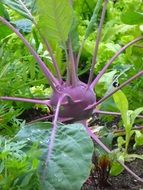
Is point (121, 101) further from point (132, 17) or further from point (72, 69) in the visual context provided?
point (132, 17)

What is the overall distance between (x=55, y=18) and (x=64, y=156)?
0.35 metres

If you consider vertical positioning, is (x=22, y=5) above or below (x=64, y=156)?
above

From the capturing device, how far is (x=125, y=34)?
2055 mm

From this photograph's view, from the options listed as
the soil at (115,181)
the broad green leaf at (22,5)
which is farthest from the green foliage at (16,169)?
the broad green leaf at (22,5)

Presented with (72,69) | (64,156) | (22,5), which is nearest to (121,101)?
(72,69)

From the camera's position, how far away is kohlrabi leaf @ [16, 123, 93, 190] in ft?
3.55

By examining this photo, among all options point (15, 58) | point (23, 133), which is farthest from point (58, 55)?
point (23, 133)

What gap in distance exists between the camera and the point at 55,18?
1.29 meters

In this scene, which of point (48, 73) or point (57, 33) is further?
point (48, 73)

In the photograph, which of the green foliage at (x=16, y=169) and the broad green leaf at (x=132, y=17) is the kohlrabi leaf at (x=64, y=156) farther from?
the broad green leaf at (x=132, y=17)

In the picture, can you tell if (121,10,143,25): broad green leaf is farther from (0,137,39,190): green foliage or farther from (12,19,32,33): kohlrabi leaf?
(0,137,39,190): green foliage

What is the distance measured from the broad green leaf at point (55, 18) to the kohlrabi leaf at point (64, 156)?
240mm

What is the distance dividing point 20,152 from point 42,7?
386 mm

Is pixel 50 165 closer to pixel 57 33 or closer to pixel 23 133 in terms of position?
pixel 23 133
